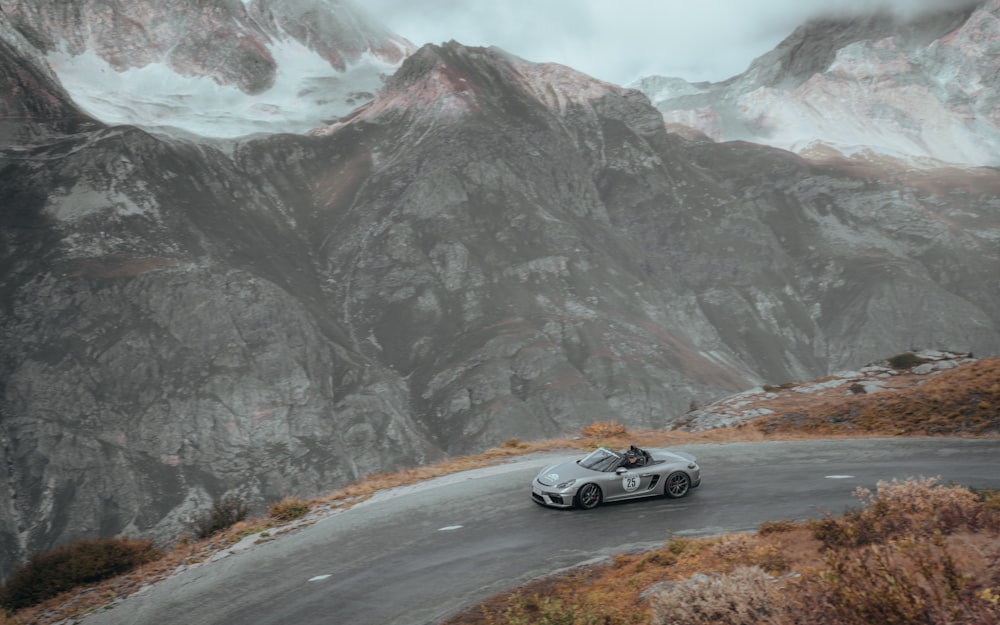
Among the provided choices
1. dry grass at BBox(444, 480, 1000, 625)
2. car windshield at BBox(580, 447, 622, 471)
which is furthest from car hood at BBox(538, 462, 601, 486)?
dry grass at BBox(444, 480, 1000, 625)

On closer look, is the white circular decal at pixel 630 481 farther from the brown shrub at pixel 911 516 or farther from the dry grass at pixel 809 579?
the brown shrub at pixel 911 516

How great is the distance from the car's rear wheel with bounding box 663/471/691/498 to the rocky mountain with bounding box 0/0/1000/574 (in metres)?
95.7

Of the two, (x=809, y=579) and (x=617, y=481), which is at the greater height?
(x=617, y=481)

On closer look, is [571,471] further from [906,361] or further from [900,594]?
[906,361]

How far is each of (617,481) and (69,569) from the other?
45.7ft

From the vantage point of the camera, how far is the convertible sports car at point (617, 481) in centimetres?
1692

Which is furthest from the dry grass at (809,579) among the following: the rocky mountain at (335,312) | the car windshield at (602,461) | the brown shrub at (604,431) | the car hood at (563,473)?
the rocky mountain at (335,312)

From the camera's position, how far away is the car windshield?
57.2ft

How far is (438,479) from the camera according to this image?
22.0m

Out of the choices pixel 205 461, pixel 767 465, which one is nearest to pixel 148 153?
pixel 205 461

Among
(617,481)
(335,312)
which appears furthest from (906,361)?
(335,312)

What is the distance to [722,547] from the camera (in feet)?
36.8

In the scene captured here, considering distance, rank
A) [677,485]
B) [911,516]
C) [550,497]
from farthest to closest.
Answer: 1. [677,485]
2. [550,497]
3. [911,516]

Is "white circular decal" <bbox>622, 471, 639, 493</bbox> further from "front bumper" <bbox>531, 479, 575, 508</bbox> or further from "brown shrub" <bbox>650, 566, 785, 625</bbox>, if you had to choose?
"brown shrub" <bbox>650, 566, 785, 625</bbox>
